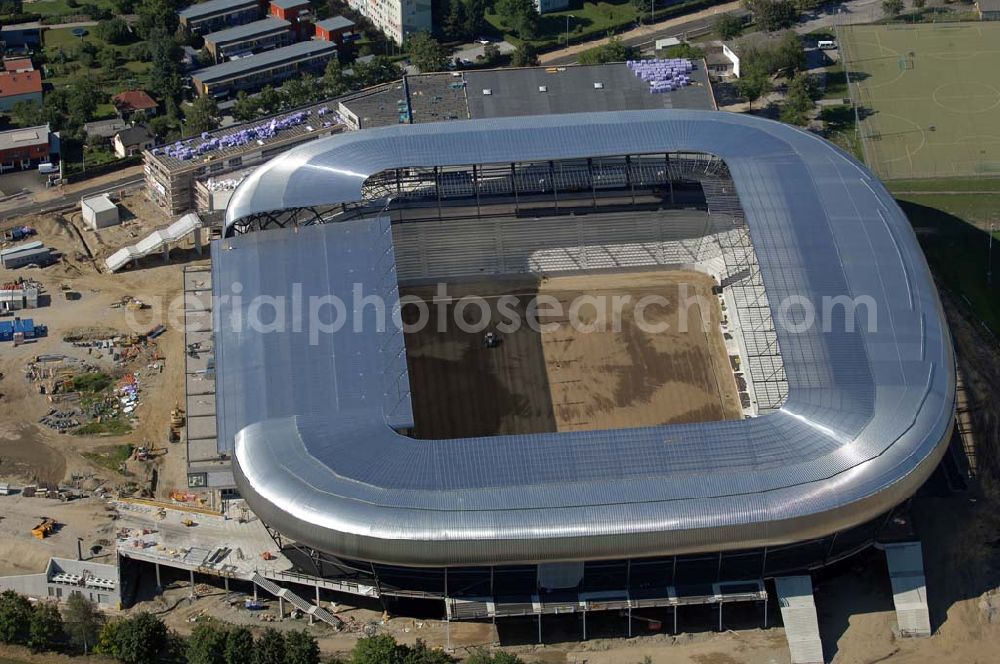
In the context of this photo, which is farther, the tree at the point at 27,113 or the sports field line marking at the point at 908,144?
the tree at the point at 27,113

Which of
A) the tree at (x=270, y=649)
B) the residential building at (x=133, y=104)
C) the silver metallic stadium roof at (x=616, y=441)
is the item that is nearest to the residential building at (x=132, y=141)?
the residential building at (x=133, y=104)

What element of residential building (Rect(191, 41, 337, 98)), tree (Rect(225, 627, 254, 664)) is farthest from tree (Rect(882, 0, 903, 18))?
tree (Rect(225, 627, 254, 664))

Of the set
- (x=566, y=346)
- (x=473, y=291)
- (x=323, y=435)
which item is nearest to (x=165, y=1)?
(x=473, y=291)

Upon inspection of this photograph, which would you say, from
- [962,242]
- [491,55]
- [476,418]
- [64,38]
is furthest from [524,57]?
[476,418]

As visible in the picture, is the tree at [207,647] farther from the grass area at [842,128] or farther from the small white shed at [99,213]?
the grass area at [842,128]

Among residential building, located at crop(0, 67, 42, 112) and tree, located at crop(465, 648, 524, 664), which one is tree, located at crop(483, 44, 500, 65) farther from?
tree, located at crop(465, 648, 524, 664)

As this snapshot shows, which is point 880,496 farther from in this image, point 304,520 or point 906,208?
point 906,208
